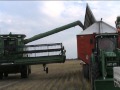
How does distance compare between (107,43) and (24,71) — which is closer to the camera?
(107,43)

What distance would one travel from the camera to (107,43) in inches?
651

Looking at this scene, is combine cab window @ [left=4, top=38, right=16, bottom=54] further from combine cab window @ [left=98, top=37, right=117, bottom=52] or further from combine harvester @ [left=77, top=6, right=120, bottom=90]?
combine cab window @ [left=98, top=37, right=117, bottom=52]

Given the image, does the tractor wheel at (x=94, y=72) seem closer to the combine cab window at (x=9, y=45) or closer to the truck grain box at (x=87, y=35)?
the truck grain box at (x=87, y=35)

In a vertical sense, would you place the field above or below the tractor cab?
below

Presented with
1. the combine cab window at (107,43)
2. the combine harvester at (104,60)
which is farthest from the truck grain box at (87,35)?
the combine cab window at (107,43)

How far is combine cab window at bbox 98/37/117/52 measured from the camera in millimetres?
16342

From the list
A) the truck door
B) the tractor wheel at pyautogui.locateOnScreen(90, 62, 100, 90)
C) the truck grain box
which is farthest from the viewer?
the truck door

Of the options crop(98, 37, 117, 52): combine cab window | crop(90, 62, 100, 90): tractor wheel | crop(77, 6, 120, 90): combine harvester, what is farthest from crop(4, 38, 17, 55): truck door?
crop(90, 62, 100, 90): tractor wheel

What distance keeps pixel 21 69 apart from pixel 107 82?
1426cm

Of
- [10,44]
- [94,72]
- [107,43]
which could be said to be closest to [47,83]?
[107,43]

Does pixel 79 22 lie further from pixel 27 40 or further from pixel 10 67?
pixel 10 67

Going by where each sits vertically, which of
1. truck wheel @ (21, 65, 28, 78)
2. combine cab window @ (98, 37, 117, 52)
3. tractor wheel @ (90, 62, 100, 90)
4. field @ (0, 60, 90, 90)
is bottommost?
field @ (0, 60, 90, 90)

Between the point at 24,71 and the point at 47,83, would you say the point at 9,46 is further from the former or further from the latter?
the point at 47,83

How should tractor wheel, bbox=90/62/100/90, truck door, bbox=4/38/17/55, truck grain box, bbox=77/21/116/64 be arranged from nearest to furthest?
tractor wheel, bbox=90/62/100/90 → truck grain box, bbox=77/21/116/64 → truck door, bbox=4/38/17/55
